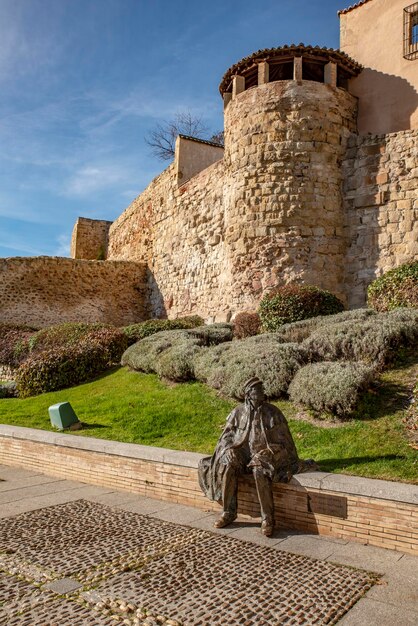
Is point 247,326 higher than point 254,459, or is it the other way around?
point 247,326

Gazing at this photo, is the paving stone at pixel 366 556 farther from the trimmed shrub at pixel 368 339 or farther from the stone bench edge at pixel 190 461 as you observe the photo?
the trimmed shrub at pixel 368 339

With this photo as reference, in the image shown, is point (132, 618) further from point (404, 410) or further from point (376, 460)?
point (404, 410)

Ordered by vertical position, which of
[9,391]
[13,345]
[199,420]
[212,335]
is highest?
[212,335]

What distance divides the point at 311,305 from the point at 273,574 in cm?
834

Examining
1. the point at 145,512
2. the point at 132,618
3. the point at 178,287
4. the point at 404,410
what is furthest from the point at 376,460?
the point at 178,287

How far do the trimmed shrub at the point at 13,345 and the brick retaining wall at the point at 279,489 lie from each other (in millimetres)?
9169

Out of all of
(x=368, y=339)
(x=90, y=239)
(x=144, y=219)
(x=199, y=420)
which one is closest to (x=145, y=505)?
(x=199, y=420)

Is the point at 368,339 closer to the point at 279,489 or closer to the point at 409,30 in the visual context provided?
the point at 279,489

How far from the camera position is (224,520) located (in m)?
5.04

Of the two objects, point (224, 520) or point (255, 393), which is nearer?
point (224, 520)

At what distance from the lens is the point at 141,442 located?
757 cm

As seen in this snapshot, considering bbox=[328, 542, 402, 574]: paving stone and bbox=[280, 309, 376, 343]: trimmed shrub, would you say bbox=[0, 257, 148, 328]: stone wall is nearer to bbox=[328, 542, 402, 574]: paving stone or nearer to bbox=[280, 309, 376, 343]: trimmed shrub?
bbox=[280, 309, 376, 343]: trimmed shrub

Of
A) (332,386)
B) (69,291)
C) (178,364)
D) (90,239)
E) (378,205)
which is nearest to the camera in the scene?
(332,386)

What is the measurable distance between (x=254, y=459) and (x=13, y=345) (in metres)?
14.0
